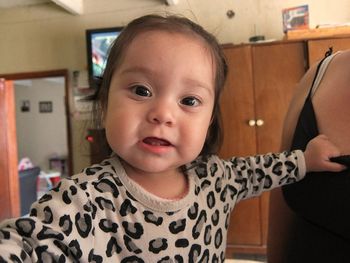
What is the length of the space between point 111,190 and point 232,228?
252 centimetres

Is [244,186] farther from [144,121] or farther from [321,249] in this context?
[144,121]

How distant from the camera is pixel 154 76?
62 centimetres

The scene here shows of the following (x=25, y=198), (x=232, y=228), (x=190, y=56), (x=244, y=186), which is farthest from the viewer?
(x=25, y=198)

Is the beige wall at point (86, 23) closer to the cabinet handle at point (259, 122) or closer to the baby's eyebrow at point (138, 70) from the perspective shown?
the cabinet handle at point (259, 122)

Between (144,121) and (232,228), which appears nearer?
(144,121)

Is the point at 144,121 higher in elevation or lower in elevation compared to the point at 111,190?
higher

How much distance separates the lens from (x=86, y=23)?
378 cm

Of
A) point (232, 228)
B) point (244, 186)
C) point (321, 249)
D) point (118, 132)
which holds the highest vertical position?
point (118, 132)

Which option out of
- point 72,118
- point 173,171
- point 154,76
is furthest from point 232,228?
point 154,76

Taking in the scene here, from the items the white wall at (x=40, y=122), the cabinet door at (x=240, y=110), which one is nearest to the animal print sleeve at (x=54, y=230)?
the cabinet door at (x=240, y=110)

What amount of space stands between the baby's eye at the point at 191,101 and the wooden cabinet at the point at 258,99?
7.18 feet

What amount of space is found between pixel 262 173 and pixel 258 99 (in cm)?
211

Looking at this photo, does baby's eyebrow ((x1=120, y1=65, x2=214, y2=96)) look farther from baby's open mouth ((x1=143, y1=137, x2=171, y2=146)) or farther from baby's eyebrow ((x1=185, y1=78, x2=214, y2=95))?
baby's open mouth ((x1=143, y1=137, x2=171, y2=146))

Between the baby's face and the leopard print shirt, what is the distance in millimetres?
73
